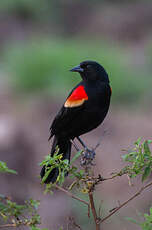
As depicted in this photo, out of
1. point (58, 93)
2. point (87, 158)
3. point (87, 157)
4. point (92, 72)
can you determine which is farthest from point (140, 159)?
point (58, 93)

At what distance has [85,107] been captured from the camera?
346 centimetres

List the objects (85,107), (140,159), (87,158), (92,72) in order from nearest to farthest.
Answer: (140,159) → (87,158) → (85,107) → (92,72)

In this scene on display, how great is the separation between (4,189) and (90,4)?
15.1m

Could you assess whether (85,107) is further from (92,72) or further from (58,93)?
(58,93)

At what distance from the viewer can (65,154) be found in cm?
382

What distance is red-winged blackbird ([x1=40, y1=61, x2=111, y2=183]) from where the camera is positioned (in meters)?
3.42

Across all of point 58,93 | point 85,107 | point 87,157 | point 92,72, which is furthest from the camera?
point 58,93

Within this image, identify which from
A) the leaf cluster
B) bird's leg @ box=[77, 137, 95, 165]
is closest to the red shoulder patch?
bird's leg @ box=[77, 137, 95, 165]

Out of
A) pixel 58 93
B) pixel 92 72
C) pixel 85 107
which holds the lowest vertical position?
pixel 58 93

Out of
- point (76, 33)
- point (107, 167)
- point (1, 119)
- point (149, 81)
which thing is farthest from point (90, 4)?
point (107, 167)

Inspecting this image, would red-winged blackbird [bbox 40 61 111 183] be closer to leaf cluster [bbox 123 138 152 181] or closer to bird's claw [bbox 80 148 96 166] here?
bird's claw [bbox 80 148 96 166]

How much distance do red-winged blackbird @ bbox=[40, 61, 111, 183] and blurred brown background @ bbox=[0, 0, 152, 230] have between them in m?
0.81

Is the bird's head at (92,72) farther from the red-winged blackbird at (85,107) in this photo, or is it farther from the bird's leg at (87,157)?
the bird's leg at (87,157)

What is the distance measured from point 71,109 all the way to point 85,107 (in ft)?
0.42
